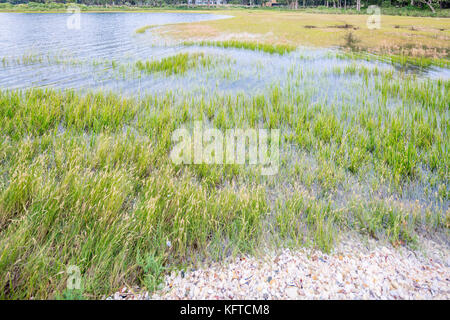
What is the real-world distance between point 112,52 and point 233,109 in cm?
1348

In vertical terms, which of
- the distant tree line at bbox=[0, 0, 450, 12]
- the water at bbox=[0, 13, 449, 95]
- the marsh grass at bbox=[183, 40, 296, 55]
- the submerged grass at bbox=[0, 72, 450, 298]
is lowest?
the submerged grass at bbox=[0, 72, 450, 298]

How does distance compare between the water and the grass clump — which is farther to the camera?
the grass clump

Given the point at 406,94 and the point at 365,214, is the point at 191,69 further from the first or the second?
the point at 365,214

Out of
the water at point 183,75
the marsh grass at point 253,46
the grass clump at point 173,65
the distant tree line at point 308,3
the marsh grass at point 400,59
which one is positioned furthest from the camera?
the distant tree line at point 308,3

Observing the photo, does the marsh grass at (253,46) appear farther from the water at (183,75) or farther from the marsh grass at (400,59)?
the marsh grass at (400,59)

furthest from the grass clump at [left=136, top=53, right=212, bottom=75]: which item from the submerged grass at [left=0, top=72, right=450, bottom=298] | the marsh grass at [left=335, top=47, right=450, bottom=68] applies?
the marsh grass at [left=335, top=47, right=450, bottom=68]

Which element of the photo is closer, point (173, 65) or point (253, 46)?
point (173, 65)

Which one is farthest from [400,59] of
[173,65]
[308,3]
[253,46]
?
[308,3]

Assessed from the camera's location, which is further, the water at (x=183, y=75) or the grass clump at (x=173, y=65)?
the grass clump at (x=173, y=65)

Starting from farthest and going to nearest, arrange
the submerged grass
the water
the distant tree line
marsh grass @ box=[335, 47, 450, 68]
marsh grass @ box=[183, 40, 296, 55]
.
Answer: the distant tree line, marsh grass @ box=[183, 40, 296, 55], marsh grass @ box=[335, 47, 450, 68], the water, the submerged grass

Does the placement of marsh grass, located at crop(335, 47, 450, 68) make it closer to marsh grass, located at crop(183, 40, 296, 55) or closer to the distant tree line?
marsh grass, located at crop(183, 40, 296, 55)

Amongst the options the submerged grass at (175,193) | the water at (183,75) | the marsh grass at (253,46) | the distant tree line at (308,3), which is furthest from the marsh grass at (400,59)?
the distant tree line at (308,3)

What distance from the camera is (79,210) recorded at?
2.90 m

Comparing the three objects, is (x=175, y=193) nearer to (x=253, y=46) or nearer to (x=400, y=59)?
(x=400, y=59)
